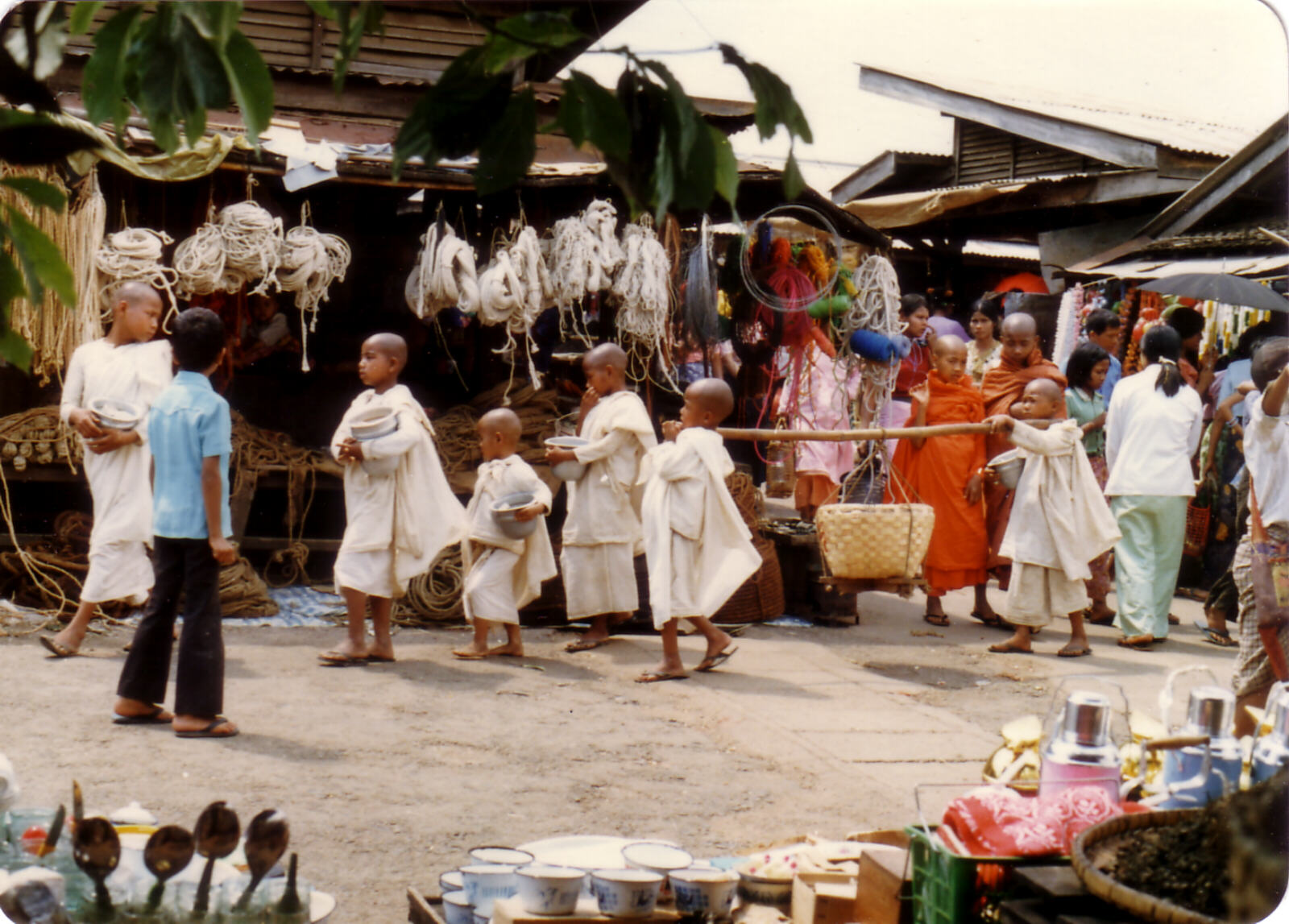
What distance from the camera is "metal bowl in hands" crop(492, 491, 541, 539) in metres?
7.05

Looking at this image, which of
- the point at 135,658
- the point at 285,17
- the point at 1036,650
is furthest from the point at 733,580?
the point at 285,17

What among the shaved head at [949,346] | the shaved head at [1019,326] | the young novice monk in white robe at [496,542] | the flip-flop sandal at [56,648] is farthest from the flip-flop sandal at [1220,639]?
the flip-flop sandal at [56,648]

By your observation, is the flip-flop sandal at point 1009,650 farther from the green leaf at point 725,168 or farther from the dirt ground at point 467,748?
the green leaf at point 725,168

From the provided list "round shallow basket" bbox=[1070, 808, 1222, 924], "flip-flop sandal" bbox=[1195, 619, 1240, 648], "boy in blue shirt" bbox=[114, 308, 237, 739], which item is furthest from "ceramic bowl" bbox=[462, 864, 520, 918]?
"flip-flop sandal" bbox=[1195, 619, 1240, 648]

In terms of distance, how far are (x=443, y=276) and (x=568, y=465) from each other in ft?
5.24

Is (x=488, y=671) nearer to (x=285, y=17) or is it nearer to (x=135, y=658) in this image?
(x=135, y=658)

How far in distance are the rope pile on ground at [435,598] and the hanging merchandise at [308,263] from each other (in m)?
1.44

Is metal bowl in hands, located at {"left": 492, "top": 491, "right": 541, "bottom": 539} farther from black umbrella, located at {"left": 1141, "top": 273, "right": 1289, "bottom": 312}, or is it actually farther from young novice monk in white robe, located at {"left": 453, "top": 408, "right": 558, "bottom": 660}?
black umbrella, located at {"left": 1141, "top": 273, "right": 1289, "bottom": 312}

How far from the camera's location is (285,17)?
10469 millimetres

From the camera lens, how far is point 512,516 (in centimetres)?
704

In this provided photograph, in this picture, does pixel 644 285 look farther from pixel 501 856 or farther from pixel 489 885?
pixel 489 885

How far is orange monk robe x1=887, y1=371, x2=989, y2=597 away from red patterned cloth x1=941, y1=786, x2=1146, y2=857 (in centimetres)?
583

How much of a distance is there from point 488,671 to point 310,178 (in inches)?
121

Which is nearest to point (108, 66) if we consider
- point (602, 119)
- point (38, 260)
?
point (38, 260)
